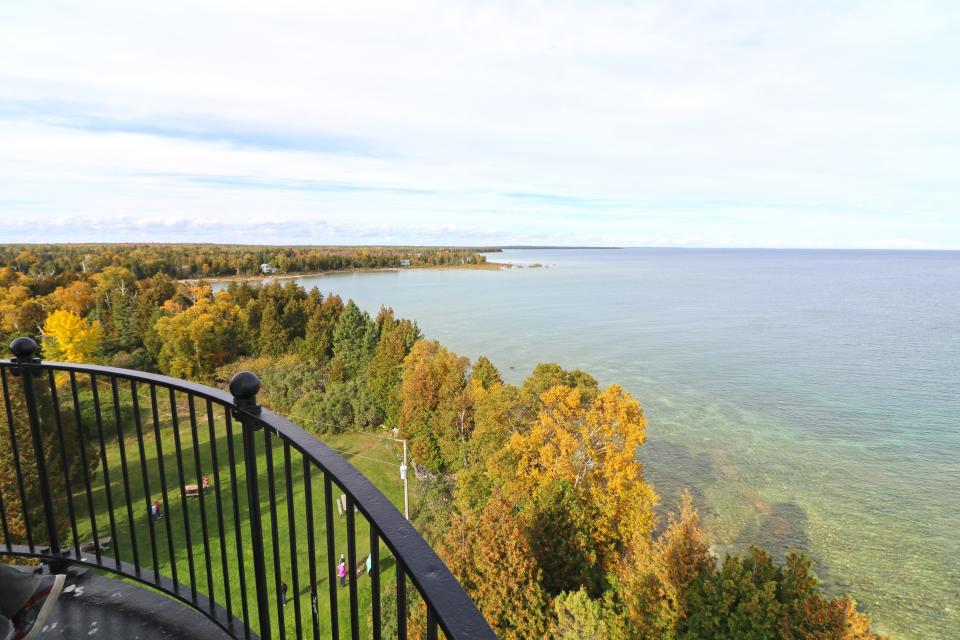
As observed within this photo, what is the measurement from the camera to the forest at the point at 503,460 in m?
11.2

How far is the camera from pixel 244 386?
6.73 ft

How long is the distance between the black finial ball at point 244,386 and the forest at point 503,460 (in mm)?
11357

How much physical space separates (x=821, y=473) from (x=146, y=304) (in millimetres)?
→ 51891

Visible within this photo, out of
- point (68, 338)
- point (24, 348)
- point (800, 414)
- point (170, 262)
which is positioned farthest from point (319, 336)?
point (170, 262)

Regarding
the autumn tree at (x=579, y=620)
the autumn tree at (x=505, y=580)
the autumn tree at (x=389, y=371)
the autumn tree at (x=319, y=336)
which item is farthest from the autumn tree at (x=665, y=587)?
the autumn tree at (x=319, y=336)

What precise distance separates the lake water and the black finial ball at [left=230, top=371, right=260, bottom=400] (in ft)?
74.7

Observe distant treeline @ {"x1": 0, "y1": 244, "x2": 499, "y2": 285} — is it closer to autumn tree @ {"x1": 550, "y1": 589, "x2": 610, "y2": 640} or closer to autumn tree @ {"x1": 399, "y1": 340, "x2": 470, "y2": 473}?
autumn tree @ {"x1": 399, "y1": 340, "x2": 470, "y2": 473}

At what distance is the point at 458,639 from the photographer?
1.11m

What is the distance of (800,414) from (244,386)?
40498 millimetres

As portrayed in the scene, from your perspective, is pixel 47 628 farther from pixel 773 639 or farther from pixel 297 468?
pixel 297 468

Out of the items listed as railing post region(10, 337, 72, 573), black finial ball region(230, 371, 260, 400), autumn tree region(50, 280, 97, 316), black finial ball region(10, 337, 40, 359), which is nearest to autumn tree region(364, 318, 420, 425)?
railing post region(10, 337, 72, 573)

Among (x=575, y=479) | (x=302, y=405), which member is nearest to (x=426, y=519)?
(x=575, y=479)

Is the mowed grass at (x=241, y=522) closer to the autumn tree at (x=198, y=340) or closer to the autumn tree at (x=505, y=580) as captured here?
the autumn tree at (x=505, y=580)

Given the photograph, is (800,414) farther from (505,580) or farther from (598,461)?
(505,580)
